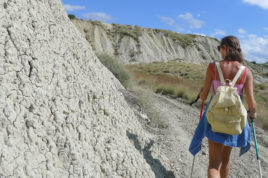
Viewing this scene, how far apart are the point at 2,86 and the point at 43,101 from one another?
367mm

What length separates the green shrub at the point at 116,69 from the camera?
1014cm

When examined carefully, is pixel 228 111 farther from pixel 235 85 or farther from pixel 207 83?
pixel 207 83

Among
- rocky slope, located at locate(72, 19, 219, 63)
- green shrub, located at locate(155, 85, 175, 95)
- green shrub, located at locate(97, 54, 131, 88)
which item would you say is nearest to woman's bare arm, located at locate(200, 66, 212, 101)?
green shrub, located at locate(97, 54, 131, 88)

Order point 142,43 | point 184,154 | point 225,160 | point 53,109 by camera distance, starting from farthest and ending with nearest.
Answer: point 142,43, point 184,154, point 225,160, point 53,109

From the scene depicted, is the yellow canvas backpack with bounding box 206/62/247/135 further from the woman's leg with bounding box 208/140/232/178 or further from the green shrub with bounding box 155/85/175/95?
the green shrub with bounding box 155/85/175/95

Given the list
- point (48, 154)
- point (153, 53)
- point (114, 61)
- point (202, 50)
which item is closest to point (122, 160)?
point (48, 154)

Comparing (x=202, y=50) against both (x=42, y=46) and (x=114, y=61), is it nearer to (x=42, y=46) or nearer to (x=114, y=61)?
(x=114, y=61)

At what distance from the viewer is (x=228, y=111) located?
2.44 m

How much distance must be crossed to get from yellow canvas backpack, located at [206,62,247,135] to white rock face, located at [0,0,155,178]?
101cm

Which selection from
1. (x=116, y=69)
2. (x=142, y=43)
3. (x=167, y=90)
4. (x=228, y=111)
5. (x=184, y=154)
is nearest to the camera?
(x=228, y=111)

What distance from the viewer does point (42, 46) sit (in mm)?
2623

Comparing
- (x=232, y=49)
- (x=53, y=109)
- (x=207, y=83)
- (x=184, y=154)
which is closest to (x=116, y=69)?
(x=184, y=154)

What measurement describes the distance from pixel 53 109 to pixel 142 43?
41063 millimetres

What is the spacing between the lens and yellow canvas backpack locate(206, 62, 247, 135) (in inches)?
95.0
